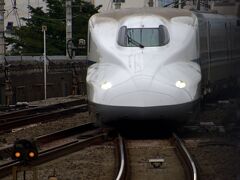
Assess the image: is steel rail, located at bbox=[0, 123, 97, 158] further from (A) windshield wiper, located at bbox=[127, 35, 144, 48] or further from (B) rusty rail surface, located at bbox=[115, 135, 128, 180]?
(A) windshield wiper, located at bbox=[127, 35, 144, 48]

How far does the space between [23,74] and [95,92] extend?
62.0ft

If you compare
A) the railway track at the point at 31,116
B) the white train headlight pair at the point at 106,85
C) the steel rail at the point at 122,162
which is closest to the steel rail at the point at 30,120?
the railway track at the point at 31,116

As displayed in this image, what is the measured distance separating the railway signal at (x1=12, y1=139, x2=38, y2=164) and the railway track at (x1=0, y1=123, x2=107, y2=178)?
1522 mm

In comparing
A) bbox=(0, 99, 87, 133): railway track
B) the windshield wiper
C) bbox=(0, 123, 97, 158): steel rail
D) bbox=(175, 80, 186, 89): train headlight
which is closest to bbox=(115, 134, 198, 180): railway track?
bbox=(175, 80, 186, 89): train headlight

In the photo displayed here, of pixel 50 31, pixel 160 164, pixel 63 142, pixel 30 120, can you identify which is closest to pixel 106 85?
pixel 63 142

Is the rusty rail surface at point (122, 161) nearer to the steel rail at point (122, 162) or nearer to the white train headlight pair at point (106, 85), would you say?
the steel rail at point (122, 162)

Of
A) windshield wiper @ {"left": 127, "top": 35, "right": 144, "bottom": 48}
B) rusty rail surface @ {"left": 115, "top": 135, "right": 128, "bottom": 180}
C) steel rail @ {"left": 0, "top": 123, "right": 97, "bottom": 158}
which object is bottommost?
steel rail @ {"left": 0, "top": 123, "right": 97, "bottom": 158}

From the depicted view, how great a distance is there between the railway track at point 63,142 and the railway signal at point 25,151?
1522 millimetres

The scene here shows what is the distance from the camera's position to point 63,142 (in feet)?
42.8

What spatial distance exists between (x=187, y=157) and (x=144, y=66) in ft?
8.78

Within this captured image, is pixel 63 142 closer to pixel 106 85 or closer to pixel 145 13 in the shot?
pixel 106 85

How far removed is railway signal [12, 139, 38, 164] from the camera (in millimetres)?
7824

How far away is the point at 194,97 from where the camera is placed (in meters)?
12.6

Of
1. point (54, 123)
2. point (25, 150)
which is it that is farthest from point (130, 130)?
point (25, 150)
